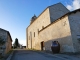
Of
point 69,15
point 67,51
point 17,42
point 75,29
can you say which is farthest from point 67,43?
point 17,42

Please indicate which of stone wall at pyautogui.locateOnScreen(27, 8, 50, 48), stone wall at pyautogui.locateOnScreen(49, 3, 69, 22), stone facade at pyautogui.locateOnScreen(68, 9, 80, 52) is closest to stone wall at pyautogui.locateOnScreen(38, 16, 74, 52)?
stone facade at pyautogui.locateOnScreen(68, 9, 80, 52)

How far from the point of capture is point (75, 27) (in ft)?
39.5

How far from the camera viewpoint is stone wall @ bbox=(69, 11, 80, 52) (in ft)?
37.5

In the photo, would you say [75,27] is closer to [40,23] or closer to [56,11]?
[56,11]

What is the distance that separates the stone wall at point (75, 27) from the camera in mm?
11433

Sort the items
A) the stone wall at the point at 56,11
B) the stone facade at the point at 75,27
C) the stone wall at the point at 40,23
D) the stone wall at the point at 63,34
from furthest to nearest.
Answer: the stone wall at the point at 40,23 < the stone wall at the point at 56,11 < the stone wall at the point at 63,34 < the stone facade at the point at 75,27

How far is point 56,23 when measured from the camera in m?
14.7

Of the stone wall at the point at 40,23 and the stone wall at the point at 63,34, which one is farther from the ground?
the stone wall at the point at 40,23

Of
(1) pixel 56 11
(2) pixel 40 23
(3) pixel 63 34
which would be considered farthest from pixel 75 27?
(2) pixel 40 23

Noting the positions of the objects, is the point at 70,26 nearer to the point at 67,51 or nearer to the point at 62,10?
the point at 67,51

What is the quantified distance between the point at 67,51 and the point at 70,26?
285 cm

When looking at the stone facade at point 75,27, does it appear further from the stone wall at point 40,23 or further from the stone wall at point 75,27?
the stone wall at point 40,23

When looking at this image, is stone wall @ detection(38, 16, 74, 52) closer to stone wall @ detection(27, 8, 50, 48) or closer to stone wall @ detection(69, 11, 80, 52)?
stone wall @ detection(69, 11, 80, 52)

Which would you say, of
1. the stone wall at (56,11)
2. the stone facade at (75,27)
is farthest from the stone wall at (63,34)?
the stone wall at (56,11)
